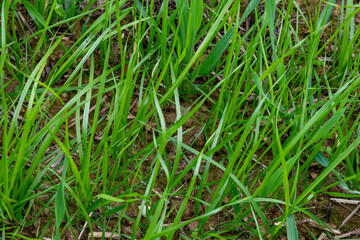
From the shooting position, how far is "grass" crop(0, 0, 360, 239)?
37.5 inches

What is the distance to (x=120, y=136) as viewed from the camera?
3.50 feet

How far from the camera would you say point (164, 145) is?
0.87 m

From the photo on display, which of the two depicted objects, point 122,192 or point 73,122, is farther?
point 73,122

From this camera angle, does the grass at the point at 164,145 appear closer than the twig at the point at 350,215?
Yes

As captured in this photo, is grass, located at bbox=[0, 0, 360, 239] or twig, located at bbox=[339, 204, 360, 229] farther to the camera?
twig, located at bbox=[339, 204, 360, 229]

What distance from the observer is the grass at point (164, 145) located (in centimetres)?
95

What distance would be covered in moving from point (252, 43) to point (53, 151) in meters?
0.63

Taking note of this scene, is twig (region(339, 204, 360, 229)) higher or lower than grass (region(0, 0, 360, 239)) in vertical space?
lower

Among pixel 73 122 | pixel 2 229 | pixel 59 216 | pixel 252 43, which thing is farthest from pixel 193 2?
pixel 2 229

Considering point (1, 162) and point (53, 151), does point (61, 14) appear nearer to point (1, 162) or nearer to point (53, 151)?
point (53, 151)

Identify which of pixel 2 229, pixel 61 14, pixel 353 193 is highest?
pixel 61 14

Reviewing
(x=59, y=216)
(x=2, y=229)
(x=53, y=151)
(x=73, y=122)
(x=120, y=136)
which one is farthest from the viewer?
(x=73, y=122)

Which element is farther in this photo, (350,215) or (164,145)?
(350,215)

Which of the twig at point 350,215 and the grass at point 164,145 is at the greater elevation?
the grass at point 164,145
